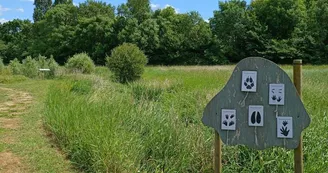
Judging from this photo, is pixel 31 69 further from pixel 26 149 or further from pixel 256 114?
pixel 256 114

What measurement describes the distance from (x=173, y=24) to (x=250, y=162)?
Answer: 1672 inches

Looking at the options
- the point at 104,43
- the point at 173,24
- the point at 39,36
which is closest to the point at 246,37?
the point at 173,24

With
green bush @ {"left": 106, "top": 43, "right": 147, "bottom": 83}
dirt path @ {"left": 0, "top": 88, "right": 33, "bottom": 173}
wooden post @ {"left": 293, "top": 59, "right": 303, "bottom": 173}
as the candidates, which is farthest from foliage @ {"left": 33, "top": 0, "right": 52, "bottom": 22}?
wooden post @ {"left": 293, "top": 59, "right": 303, "bottom": 173}

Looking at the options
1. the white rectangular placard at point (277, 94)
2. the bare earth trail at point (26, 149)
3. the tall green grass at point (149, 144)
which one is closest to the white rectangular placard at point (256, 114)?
the white rectangular placard at point (277, 94)

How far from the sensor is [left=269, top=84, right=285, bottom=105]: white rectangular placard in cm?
266

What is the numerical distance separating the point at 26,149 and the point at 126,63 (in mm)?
12816

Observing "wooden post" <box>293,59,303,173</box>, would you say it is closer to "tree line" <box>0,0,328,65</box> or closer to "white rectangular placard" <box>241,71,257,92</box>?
"white rectangular placard" <box>241,71,257,92</box>

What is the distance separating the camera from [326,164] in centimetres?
397

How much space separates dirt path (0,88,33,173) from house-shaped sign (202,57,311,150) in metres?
2.58

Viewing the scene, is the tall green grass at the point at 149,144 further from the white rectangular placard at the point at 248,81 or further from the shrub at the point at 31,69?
the shrub at the point at 31,69

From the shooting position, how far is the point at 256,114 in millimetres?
2674

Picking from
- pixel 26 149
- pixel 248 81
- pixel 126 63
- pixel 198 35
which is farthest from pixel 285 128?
pixel 198 35

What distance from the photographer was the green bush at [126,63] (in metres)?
17.2

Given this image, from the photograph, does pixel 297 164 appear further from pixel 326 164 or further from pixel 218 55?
pixel 218 55
